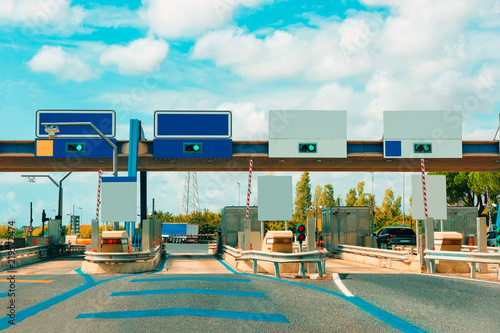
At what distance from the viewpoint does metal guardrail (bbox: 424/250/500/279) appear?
1588 centimetres

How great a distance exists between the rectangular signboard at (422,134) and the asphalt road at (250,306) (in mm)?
18175

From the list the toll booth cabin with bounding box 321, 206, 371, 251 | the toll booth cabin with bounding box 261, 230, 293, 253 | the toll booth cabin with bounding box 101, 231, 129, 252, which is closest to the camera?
the toll booth cabin with bounding box 261, 230, 293, 253

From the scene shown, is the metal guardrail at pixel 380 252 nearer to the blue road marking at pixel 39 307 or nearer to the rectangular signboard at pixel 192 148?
the rectangular signboard at pixel 192 148

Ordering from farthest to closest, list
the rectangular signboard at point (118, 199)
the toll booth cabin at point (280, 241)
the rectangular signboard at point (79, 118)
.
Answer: the rectangular signboard at point (79, 118) < the rectangular signboard at point (118, 199) < the toll booth cabin at point (280, 241)

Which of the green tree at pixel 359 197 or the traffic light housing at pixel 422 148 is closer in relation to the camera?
the traffic light housing at pixel 422 148

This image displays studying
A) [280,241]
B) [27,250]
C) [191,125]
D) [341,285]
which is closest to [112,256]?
[280,241]

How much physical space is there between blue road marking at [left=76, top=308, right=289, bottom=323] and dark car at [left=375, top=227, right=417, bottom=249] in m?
24.3

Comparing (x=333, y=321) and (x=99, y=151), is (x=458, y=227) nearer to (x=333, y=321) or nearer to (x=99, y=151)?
(x=99, y=151)

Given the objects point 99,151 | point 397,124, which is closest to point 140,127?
point 99,151

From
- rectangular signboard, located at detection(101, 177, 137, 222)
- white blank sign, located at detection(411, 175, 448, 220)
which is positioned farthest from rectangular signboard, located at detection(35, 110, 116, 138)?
white blank sign, located at detection(411, 175, 448, 220)

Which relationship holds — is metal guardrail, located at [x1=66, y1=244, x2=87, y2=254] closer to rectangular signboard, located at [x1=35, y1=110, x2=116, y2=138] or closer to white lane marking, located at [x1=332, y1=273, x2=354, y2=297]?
rectangular signboard, located at [x1=35, y1=110, x2=116, y2=138]

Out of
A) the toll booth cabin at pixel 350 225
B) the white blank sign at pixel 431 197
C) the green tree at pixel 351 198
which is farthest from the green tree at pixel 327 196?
the white blank sign at pixel 431 197

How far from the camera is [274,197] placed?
17625mm

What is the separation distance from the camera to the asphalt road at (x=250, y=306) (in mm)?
8344
